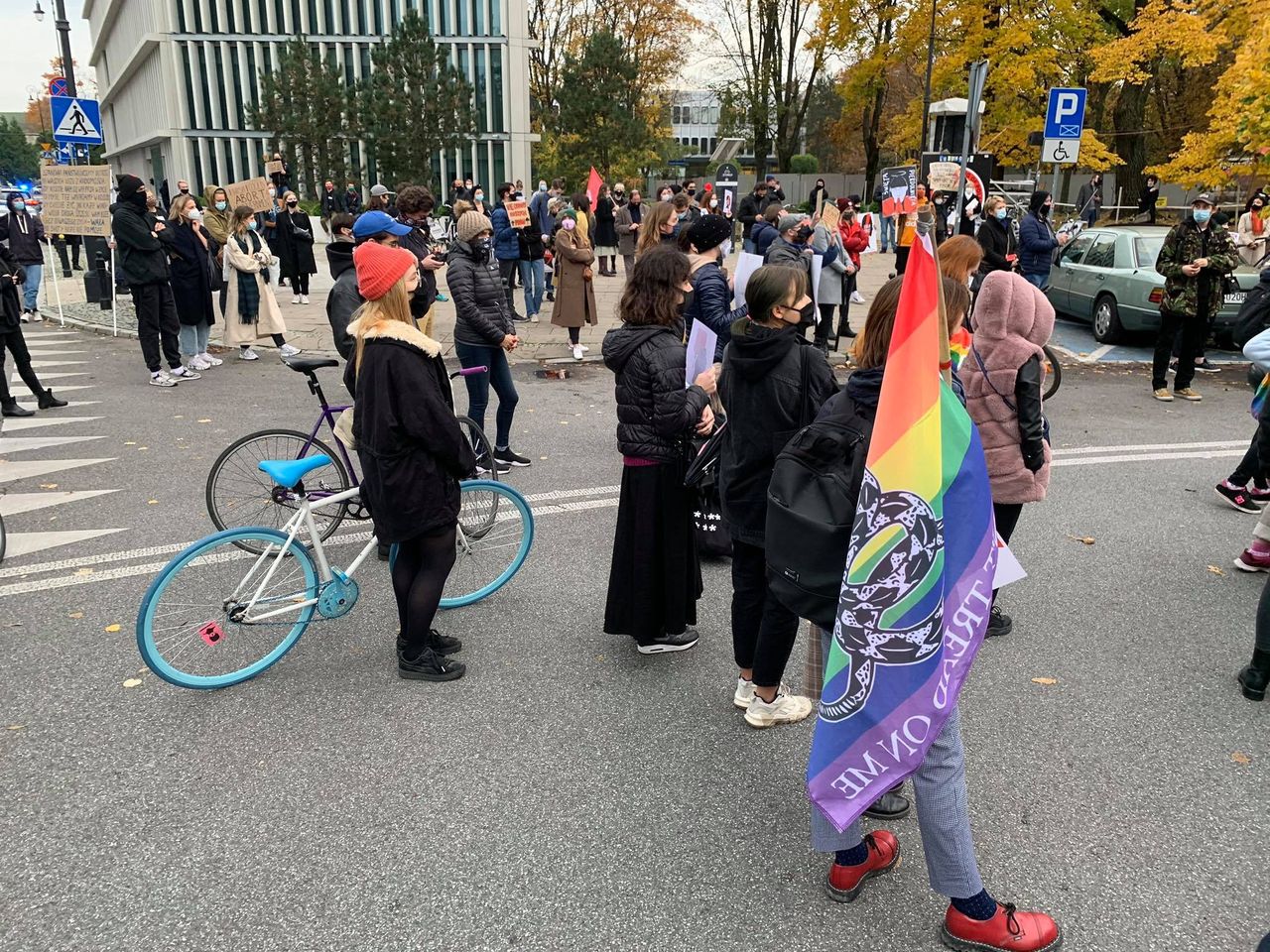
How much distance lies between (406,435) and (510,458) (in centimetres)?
368

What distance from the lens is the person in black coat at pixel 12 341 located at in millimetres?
8219

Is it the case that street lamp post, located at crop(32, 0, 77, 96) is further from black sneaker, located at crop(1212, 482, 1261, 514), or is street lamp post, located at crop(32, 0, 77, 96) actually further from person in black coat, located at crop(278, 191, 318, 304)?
black sneaker, located at crop(1212, 482, 1261, 514)

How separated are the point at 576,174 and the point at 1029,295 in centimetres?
4147

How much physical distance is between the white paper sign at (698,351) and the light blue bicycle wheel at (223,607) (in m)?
1.95

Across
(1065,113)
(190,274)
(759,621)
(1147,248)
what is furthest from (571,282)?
(759,621)

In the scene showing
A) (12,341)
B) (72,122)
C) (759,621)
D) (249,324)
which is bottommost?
(759,621)

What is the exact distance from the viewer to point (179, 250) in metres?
10.2

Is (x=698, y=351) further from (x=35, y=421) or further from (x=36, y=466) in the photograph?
(x=35, y=421)

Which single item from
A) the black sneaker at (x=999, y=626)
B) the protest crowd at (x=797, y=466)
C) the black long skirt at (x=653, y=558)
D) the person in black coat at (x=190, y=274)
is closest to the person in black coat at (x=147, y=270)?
the person in black coat at (x=190, y=274)

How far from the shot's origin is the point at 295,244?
15836mm

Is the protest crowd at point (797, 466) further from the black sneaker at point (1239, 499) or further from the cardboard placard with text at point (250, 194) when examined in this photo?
the cardboard placard with text at point (250, 194)

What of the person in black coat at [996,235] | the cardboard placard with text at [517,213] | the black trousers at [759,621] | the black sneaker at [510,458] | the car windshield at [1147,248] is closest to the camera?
the black trousers at [759,621]

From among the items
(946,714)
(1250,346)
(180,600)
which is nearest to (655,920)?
(946,714)

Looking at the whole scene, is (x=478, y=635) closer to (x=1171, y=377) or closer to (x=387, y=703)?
(x=387, y=703)
